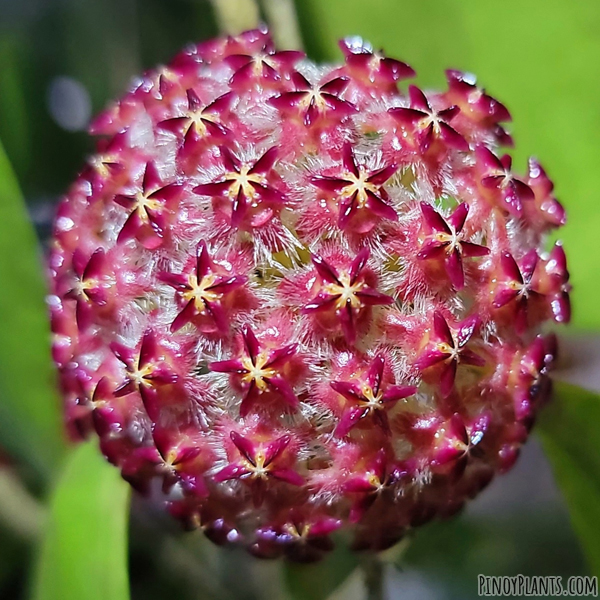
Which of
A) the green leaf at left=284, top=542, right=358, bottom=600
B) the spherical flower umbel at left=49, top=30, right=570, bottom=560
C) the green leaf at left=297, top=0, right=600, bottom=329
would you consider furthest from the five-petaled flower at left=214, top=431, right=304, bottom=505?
the green leaf at left=297, top=0, right=600, bottom=329

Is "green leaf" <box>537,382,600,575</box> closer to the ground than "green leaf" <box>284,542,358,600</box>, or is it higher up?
higher up

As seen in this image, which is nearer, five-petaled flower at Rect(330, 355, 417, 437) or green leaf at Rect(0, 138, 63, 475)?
five-petaled flower at Rect(330, 355, 417, 437)

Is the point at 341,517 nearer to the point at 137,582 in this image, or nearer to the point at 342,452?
the point at 342,452

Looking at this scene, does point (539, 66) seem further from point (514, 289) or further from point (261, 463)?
point (261, 463)

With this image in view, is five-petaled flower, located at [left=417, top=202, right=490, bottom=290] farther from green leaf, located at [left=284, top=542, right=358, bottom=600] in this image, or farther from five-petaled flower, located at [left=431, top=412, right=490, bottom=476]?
green leaf, located at [left=284, top=542, right=358, bottom=600]

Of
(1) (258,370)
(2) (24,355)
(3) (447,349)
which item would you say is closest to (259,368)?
(1) (258,370)

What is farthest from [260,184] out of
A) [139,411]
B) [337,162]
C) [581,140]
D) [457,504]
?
[581,140]

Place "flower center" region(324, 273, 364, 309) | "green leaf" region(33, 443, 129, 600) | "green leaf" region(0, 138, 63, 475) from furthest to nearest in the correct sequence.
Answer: "green leaf" region(0, 138, 63, 475) < "green leaf" region(33, 443, 129, 600) < "flower center" region(324, 273, 364, 309)
